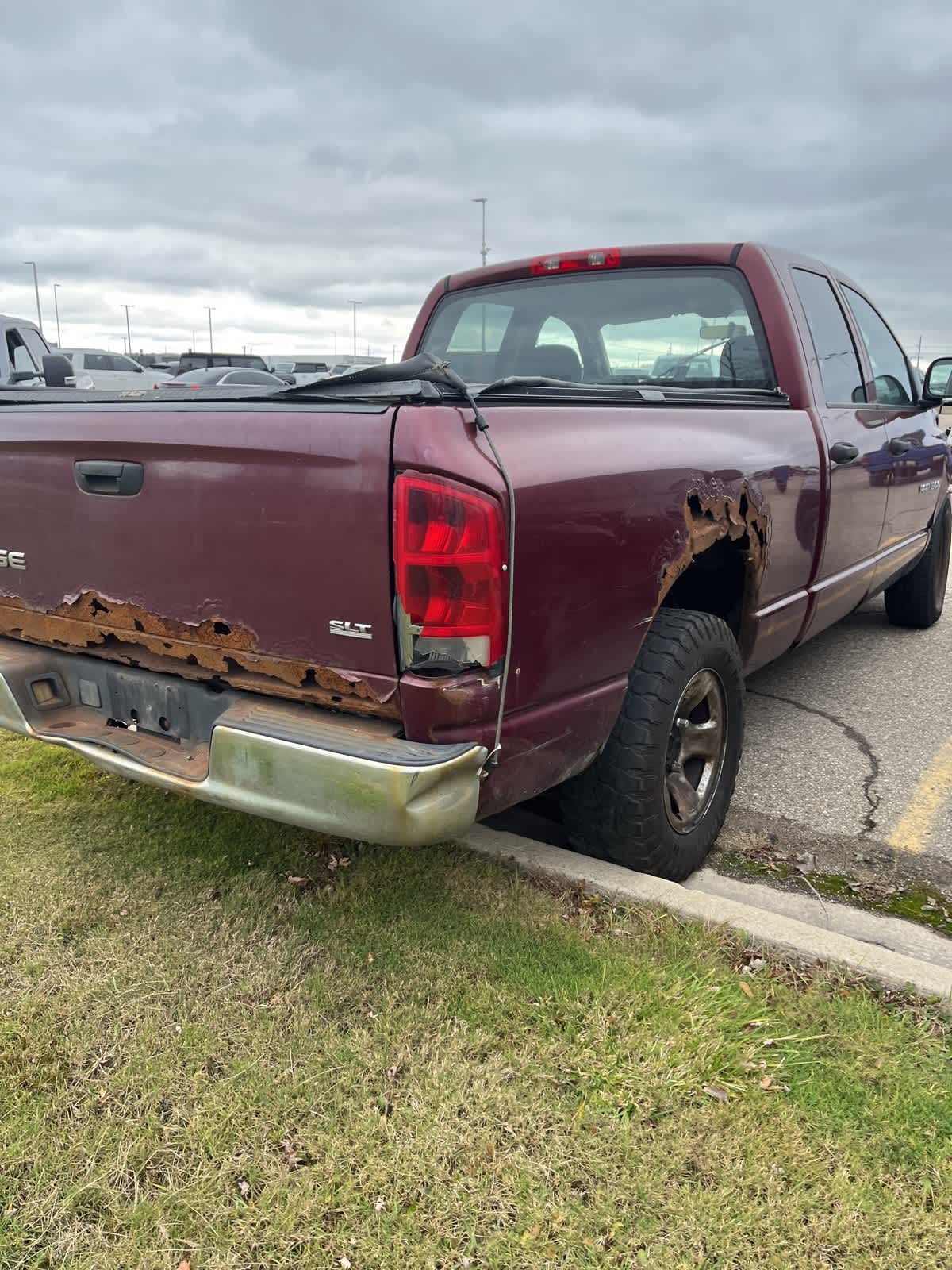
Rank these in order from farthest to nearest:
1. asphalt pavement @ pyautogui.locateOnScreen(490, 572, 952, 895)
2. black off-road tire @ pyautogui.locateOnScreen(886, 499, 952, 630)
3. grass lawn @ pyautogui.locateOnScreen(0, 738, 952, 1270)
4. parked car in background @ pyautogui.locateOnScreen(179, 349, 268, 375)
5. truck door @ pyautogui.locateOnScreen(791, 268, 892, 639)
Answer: parked car in background @ pyautogui.locateOnScreen(179, 349, 268, 375), black off-road tire @ pyautogui.locateOnScreen(886, 499, 952, 630), truck door @ pyautogui.locateOnScreen(791, 268, 892, 639), asphalt pavement @ pyautogui.locateOnScreen(490, 572, 952, 895), grass lawn @ pyautogui.locateOnScreen(0, 738, 952, 1270)

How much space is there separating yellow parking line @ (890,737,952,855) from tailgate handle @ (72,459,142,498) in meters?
2.74

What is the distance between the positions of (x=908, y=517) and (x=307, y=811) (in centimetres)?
409

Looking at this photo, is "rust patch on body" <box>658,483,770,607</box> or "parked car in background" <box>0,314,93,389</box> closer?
"rust patch on body" <box>658,483,770,607</box>

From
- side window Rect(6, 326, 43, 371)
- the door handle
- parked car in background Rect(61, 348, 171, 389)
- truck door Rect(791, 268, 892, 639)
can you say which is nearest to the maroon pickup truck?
the door handle

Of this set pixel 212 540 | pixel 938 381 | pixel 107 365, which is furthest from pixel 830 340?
pixel 107 365

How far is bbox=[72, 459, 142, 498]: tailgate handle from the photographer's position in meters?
2.39

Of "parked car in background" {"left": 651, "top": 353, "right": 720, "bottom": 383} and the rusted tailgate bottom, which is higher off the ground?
"parked car in background" {"left": 651, "top": 353, "right": 720, "bottom": 383}

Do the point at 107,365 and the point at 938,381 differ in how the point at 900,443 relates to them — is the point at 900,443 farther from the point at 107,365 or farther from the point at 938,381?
the point at 107,365

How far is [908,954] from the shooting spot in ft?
8.64

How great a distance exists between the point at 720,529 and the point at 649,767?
76 centimetres

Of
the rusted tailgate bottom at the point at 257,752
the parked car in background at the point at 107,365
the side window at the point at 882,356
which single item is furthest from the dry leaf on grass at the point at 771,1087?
the parked car in background at the point at 107,365

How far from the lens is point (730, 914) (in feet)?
8.63

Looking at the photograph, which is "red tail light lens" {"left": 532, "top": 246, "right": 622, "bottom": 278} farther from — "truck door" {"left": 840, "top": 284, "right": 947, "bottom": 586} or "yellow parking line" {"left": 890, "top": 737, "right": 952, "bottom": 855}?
"yellow parking line" {"left": 890, "top": 737, "right": 952, "bottom": 855}

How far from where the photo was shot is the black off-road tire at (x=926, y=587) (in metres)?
6.03
